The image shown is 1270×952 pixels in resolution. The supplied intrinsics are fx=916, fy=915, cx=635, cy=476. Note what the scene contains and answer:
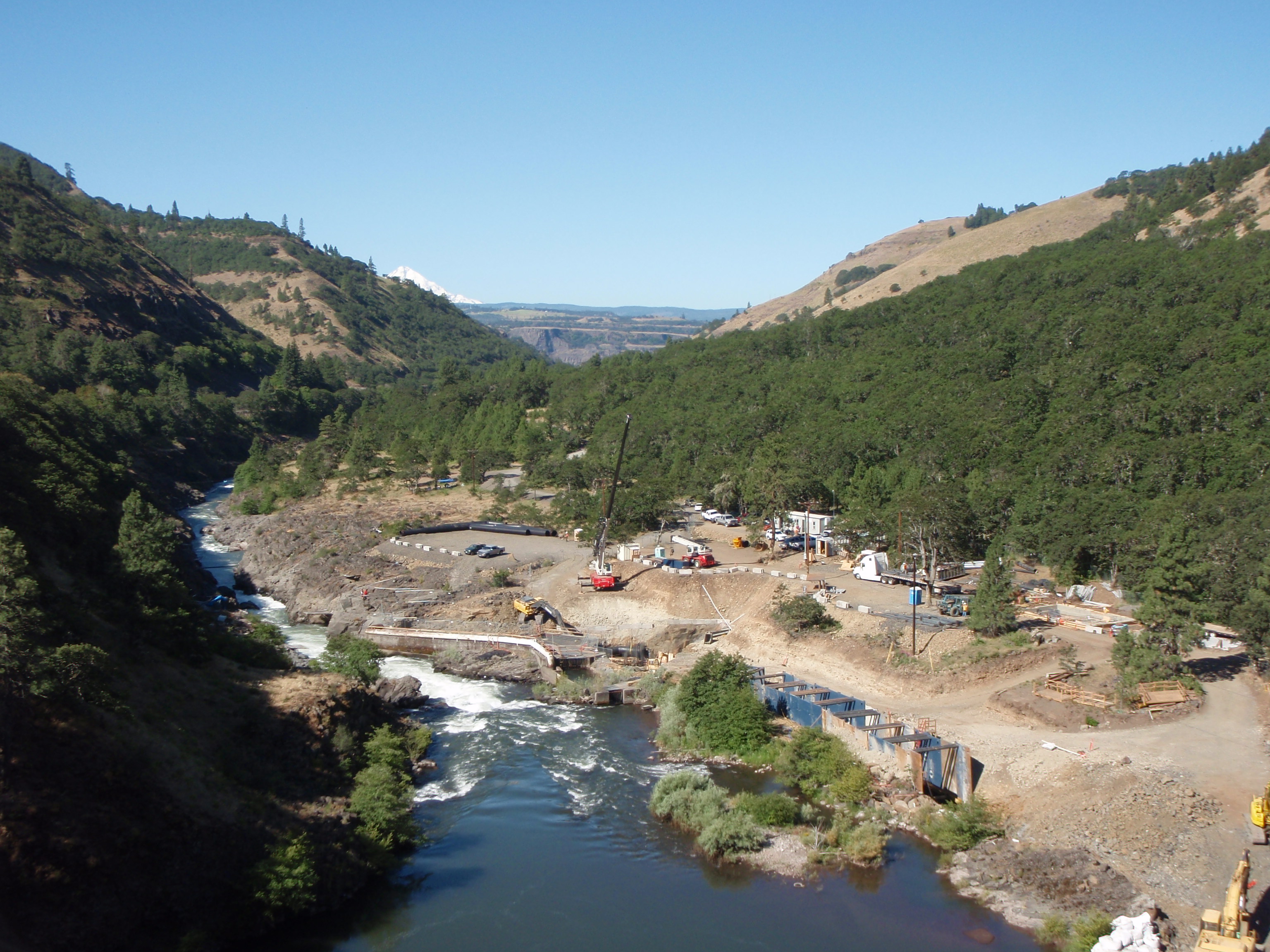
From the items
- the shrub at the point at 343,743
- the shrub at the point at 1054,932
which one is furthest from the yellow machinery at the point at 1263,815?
the shrub at the point at 343,743

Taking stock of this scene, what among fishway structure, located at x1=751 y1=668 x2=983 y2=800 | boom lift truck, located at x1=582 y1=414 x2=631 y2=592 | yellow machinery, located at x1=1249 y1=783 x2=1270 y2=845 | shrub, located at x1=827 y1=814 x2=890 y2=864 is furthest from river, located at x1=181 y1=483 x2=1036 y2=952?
boom lift truck, located at x1=582 y1=414 x2=631 y2=592

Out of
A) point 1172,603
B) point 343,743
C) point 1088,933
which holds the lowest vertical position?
point 1088,933

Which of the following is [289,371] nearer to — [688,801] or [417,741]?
[417,741]

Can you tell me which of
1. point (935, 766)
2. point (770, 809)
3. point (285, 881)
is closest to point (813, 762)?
point (770, 809)

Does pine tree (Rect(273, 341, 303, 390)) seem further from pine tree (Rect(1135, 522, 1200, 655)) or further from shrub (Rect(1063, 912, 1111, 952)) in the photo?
shrub (Rect(1063, 912, 1111, 952))

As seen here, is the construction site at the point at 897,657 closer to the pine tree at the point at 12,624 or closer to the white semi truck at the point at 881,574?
the white semi truck at the point at 881,574

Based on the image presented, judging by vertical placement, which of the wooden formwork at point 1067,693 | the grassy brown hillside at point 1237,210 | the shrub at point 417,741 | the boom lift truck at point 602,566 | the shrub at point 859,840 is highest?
the grassy brown hillside at point 1237,210
